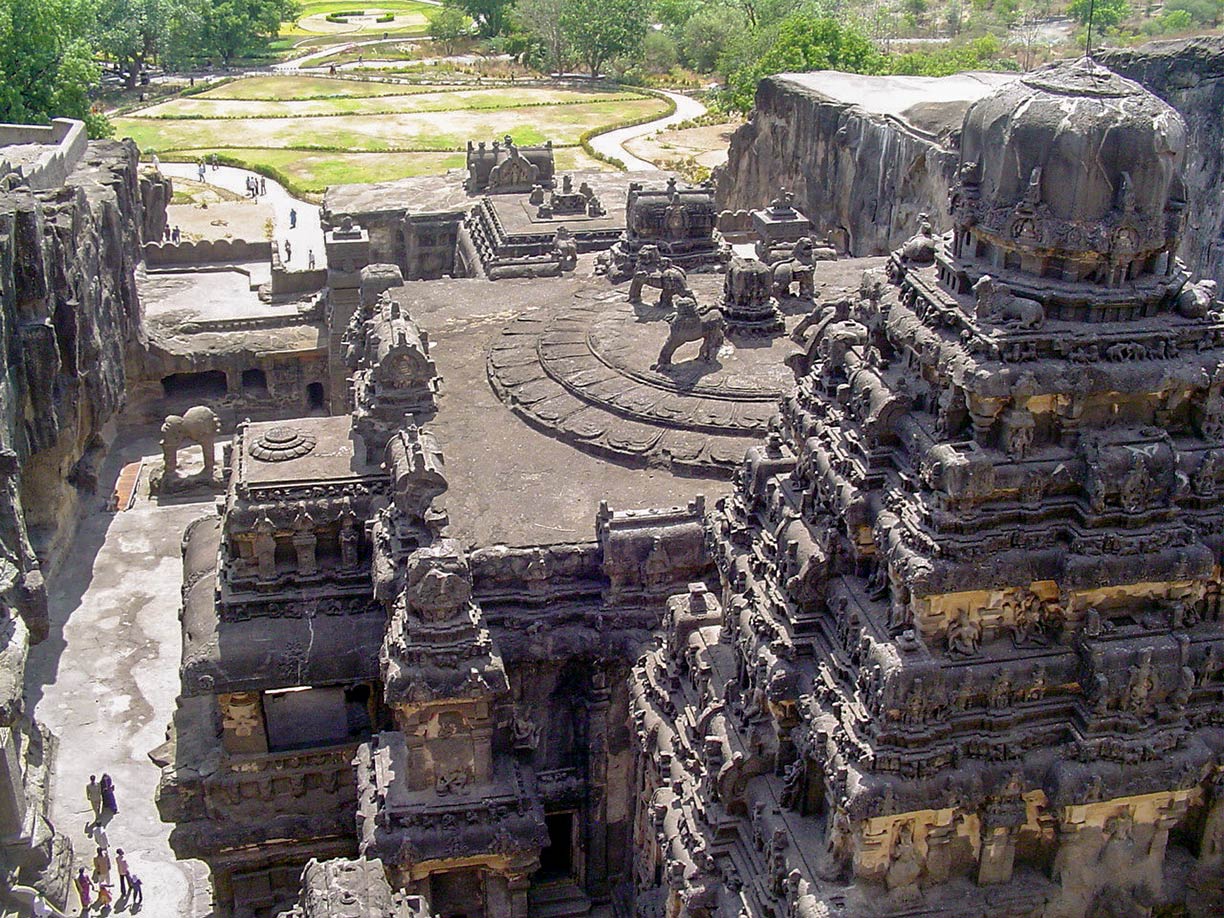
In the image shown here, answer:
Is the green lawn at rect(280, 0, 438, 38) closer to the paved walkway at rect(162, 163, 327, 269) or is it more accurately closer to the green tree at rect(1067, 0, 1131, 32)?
the paved walkway at rect(162, 163, 327, 269)

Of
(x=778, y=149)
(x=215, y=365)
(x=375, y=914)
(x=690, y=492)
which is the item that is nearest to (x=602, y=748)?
(x=690, y=492)

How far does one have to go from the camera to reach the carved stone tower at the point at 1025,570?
15.9 metres

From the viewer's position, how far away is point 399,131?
110438 millimetres

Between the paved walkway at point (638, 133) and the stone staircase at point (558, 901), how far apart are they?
230ft

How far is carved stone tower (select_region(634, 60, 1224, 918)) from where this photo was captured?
628 inches

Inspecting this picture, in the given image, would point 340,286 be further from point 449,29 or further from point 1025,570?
point 449,29

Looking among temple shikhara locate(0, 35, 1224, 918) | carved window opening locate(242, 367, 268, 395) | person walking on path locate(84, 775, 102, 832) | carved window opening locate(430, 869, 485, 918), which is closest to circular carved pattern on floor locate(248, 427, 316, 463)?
temple shikhara locate(0, 35, 1224, 918)

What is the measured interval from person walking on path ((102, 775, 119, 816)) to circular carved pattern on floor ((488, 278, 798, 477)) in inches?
533

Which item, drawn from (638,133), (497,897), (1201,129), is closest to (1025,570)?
(497,897)

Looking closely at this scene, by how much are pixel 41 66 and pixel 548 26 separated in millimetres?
65497

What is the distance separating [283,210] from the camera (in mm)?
84062

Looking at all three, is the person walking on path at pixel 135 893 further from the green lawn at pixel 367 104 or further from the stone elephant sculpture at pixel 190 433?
the green lawn at pixel 367 104

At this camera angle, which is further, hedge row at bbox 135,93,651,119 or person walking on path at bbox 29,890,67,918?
hedge row at bbox 135,93,651,119

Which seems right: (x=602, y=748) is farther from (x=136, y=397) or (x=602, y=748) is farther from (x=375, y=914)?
(x=136, y=397)
